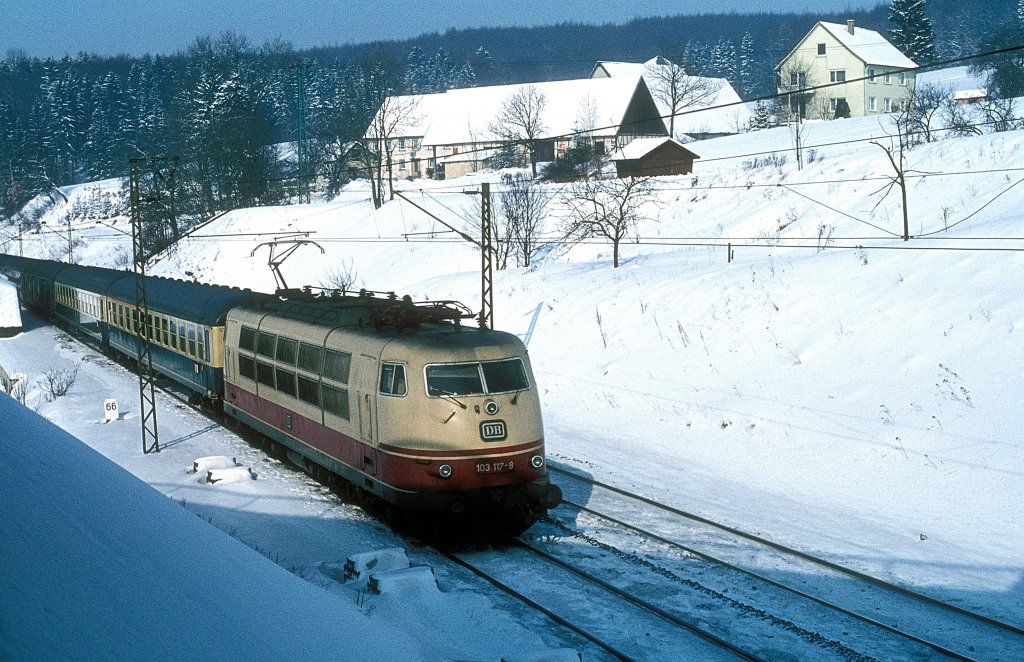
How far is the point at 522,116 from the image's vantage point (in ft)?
277

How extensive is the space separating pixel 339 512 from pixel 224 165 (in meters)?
73.8

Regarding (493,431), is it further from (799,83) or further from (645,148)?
(799,83)

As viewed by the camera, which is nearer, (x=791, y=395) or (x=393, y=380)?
(x=393, y=380)

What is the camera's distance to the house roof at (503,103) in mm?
84625

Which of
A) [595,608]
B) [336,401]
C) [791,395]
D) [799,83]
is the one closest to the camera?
[595,608]

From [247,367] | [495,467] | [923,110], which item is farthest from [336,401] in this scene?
[923,110]

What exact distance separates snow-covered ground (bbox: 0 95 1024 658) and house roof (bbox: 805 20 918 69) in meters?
45.0

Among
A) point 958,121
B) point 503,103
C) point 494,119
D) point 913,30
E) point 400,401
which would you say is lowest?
point 400,401

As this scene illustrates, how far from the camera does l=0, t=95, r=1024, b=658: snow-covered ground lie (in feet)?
47.8

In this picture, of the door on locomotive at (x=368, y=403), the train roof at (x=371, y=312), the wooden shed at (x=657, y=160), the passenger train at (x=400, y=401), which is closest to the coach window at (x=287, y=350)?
the passenger train at (x=400, y=401)

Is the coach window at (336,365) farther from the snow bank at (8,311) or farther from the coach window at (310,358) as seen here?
the snow bank at (8,311)

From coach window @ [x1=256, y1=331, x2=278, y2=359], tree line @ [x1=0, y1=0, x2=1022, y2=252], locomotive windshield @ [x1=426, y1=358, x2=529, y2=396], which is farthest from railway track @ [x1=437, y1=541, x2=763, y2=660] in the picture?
tree line @ [x1=0, y1=0, x2=1022, y2=252]

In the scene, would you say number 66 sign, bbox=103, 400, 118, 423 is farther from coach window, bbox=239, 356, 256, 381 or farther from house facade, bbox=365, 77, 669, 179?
house facade, bbox=365, 77, 669, 179

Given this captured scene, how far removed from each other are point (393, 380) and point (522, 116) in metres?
73.7
